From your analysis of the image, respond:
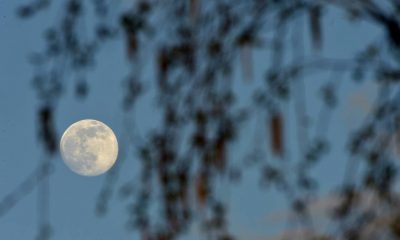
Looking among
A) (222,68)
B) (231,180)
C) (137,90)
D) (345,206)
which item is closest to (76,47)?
(137,90)

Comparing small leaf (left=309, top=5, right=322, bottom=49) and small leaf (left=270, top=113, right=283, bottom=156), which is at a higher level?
small leaf (left=309, top=5, right=322, bottom=49)

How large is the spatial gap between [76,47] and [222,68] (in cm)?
55

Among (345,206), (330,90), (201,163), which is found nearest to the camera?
(201,163)

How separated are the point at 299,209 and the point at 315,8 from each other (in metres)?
0.84

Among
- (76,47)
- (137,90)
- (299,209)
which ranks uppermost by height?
(76,47)

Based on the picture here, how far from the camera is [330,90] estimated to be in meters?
3.98

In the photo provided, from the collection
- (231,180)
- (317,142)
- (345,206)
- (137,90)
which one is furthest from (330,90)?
(137,90)

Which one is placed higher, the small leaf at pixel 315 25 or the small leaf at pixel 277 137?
the small leaf at pixel 315 25

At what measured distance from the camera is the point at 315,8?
12.2ft

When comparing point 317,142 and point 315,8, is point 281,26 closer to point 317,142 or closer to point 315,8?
point 315,8

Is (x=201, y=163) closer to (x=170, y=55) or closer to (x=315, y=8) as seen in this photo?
(x=170, y=55)

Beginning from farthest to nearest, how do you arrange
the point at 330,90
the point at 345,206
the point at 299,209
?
the point at 330,90
the point at 345,206
the point at 299,209

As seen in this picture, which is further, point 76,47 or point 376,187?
point 376,187

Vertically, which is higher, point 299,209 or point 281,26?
point 281,26
